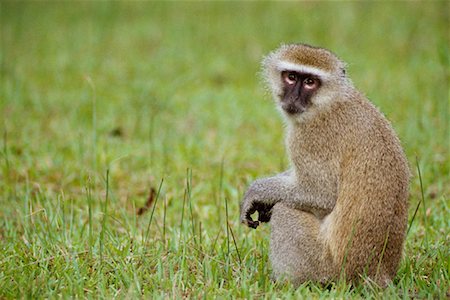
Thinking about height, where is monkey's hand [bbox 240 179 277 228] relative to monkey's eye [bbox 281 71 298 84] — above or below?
below

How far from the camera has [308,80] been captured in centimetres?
500

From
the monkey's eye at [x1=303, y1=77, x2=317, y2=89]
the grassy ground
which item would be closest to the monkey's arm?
the grassy ground

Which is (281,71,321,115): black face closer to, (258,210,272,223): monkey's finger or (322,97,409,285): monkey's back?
(322,97,409,285): monkey's back

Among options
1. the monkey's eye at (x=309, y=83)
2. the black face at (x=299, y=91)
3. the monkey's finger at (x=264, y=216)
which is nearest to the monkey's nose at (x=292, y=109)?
the black face at (x=299, y=91)

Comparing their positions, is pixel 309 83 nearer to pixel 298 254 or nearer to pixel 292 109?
pixel 292 109

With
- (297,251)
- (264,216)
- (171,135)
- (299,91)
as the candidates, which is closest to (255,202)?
(264,216)

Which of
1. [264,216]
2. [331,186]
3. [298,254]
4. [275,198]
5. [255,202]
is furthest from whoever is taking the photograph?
[264,216]

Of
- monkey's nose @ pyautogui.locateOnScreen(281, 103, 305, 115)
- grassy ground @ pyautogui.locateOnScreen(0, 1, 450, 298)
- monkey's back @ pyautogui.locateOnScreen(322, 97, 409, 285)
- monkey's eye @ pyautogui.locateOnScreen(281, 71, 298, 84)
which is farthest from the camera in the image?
monkey's eye @ pyautogui.locateOnScreen(281, 71, 298, 84)

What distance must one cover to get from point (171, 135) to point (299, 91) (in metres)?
3.53

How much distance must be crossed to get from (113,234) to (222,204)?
121 centimetres

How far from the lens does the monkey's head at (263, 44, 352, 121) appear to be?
494cm

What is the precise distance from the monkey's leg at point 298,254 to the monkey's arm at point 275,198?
0.14 metres

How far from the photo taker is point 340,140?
4738mm

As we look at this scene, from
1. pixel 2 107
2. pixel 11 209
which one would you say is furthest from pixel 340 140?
pixel 2 107
